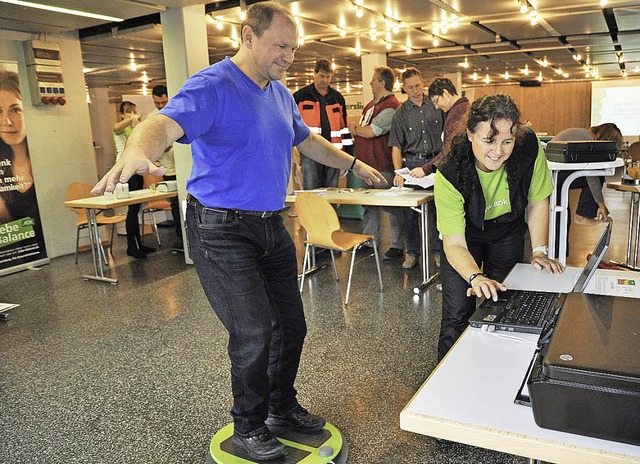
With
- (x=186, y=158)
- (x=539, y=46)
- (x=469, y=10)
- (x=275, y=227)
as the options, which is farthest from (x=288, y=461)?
(x=539, y=46)

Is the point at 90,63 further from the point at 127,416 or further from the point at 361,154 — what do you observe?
the point at 127,416

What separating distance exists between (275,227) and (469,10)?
5.23m

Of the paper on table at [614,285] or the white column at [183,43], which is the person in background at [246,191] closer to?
the paper on table at [614,285]

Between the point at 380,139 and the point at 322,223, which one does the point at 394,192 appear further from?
the point at 380,139

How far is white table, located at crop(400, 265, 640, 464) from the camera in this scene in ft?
3.03

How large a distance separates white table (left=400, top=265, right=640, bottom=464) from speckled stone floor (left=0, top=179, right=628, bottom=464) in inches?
42.3

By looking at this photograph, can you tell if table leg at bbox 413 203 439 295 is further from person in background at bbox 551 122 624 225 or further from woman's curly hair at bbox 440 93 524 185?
woman's curly hair at bbox 440 93 524 185

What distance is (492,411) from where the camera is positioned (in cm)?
105

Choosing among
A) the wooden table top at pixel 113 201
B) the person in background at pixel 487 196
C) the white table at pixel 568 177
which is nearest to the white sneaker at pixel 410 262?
the white table at pixel 568 177

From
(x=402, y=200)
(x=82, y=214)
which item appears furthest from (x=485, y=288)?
(x=82, y=214)

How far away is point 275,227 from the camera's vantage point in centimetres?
202

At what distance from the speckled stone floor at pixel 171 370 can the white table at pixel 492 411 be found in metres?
1.07

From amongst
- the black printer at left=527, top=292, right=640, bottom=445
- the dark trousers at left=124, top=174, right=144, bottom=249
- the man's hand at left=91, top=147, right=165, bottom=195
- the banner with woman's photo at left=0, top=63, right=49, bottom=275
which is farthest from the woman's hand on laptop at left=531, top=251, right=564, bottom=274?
the banner with woman's photo at left=0, top=63, right=49, bottom=275

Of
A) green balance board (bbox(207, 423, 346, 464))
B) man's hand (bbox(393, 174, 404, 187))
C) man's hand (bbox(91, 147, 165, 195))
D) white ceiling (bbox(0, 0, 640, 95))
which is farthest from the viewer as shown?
white ceiling (bbox(0, 0, 640, 95))
